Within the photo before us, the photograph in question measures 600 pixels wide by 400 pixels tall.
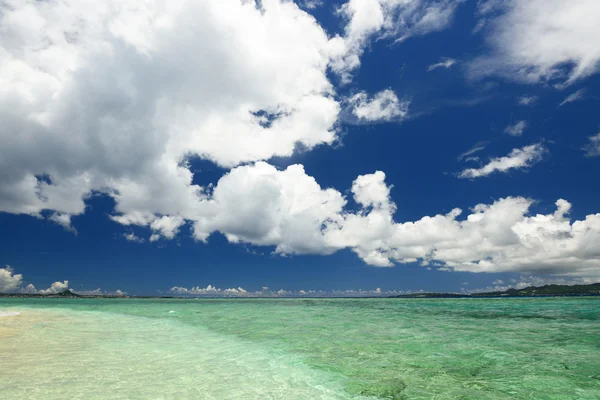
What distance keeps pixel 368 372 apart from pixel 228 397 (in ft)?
14.5

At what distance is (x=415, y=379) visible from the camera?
9.10 m

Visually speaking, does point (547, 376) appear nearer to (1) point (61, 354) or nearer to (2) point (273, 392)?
(2) point (273, 392)

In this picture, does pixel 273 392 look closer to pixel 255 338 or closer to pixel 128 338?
pixel 255 338

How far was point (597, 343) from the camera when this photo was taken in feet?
Answer: 48.6

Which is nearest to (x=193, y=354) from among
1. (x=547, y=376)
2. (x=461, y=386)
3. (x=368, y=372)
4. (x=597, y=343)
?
(x=368, y=372)

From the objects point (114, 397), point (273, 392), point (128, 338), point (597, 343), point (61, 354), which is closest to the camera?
point (114, 397)

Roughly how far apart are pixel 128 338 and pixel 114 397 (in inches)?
412

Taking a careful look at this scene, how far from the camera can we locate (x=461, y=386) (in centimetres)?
850

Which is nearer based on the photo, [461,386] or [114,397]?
[114,397]

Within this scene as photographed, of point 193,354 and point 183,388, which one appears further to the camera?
point 193,354

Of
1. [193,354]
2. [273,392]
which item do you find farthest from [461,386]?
[193,354]

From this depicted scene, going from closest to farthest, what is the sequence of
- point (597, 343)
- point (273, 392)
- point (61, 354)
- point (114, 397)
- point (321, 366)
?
point (114, 397) < point (273, 392) < point (321, 366) < point (61, 354) < point (597, 343)

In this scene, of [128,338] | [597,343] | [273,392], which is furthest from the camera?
[128,338]

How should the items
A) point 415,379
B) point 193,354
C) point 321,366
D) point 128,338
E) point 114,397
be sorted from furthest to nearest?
1. point 128,338
2. point 193,354
3. point 321,366
4. point 415,379
5. point 114,397
